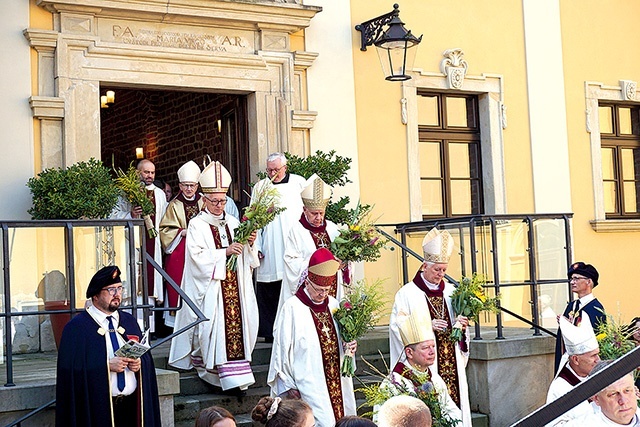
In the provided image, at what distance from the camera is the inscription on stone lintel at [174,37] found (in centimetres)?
1007

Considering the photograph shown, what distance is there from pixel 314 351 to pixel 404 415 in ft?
11.5

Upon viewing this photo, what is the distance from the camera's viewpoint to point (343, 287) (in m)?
8.93

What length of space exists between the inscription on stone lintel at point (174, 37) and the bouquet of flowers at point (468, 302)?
390 centimetres

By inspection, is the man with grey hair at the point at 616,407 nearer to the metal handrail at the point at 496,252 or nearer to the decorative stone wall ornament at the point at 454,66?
the metal handrail at the point at 496,252

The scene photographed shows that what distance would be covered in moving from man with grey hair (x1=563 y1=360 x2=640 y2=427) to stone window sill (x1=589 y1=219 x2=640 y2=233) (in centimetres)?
735

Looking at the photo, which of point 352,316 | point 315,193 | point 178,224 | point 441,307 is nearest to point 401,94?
point 178,224

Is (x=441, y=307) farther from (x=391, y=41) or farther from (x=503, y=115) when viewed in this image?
(x=503, y=115)

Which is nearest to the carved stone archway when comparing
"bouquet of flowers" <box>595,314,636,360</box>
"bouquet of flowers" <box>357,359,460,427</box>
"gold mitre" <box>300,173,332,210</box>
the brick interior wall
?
the brick interior wall

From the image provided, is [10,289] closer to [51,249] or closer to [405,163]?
[51,249]

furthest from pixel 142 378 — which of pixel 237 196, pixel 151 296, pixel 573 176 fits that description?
pixel 573 176

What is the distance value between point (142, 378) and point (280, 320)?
104 centimetres

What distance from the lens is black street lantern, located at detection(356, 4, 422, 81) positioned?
10.7 metres

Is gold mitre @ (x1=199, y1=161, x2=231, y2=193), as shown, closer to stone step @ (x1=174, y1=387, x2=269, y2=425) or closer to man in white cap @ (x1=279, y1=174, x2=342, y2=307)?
man in white cap @ (x1=279, y1=174, x2=342, y2=307)

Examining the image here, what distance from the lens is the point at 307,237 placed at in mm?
8734
